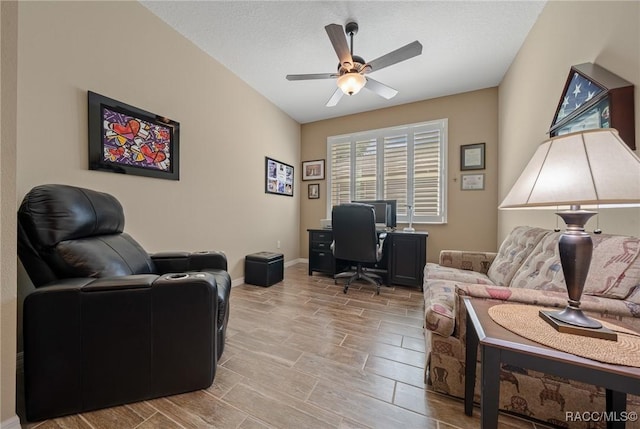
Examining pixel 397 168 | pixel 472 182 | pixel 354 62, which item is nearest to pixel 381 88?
pixel 354 62

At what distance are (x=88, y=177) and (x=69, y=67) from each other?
2.49ft

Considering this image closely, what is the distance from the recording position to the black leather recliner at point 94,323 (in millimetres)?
1004

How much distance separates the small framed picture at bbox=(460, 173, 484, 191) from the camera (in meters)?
3.29

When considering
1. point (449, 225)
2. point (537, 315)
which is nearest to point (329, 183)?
point (449, 225)

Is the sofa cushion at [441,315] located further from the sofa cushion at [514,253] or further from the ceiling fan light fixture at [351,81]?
the ceiling fan light fixture at [351,81]

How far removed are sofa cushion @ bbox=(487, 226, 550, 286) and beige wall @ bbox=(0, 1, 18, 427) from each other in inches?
105

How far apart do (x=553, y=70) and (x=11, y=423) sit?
12.6ft

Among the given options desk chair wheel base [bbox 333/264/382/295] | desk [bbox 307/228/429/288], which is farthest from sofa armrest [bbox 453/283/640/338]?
desk [bbox 307/228/429/288]

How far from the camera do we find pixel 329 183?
14.3 ft

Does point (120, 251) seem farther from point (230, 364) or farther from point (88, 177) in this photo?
point (230, 364)

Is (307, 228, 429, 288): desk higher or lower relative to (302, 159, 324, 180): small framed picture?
lower

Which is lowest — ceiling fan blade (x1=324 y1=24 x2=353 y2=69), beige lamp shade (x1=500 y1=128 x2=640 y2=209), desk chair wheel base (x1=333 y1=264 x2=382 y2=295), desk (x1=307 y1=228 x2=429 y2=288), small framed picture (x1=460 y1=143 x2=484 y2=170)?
desk chair wheel base (x1=333 y1=264 x2=382 y2=295)

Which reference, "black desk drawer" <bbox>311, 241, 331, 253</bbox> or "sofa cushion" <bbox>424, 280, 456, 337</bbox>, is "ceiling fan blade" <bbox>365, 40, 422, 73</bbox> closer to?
"sofa cushion" <bbox>424, 280, 456, 337</bbox>

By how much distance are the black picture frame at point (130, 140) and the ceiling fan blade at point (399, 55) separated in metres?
2.03
